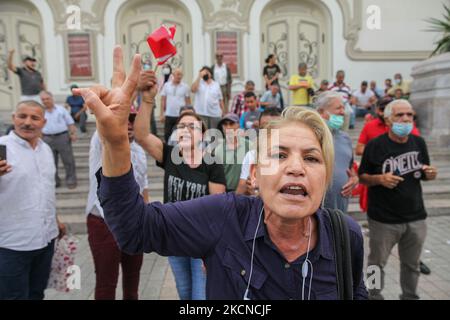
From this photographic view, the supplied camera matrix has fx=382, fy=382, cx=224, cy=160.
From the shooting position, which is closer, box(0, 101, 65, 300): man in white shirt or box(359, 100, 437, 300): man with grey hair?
box(0, 101, 65, 300): man in white shirt

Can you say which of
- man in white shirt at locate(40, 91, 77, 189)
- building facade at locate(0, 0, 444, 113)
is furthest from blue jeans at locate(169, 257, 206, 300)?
building facade at locate(0, 0, 444, 113)

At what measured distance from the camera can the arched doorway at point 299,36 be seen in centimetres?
1187

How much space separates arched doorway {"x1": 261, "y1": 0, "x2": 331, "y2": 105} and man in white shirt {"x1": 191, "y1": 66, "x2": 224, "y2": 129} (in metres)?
4.25

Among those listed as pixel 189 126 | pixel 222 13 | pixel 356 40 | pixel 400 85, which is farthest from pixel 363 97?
pixel 189 126

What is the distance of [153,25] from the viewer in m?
11.5

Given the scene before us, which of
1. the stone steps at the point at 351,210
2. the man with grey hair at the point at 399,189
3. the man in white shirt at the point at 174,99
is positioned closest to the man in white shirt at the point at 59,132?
the stone steps at the point at 351,210

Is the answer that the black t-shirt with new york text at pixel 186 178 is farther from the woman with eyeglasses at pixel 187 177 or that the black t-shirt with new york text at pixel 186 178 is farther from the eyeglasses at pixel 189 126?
the eyeglasses at pixel 189 126

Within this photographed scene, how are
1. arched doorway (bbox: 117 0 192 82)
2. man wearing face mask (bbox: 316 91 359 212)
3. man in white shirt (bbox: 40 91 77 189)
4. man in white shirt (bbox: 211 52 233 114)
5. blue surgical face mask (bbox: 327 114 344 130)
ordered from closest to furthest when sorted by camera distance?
man wearing face mask (bbox: 316 91 359 212) < blue surgical face mask (bbox: 327 114 344 130) < man in white shirt (bbox: 40 91 77 189) < man in white shirt (bbox: 211 52 233 114) < arched doorway (bbox: 117 0 192 82)

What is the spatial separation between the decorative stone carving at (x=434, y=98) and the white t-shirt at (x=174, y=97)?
535 cm

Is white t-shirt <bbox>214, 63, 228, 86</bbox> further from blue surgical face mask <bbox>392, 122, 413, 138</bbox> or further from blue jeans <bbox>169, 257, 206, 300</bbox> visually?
blue jeans <bbox>169, 257, 206, 300</bbox>

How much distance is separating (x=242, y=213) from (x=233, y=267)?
0.21m

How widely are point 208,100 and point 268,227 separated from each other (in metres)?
6.86

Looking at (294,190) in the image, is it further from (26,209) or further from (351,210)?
(351,210)

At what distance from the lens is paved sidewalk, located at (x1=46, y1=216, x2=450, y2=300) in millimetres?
3775
